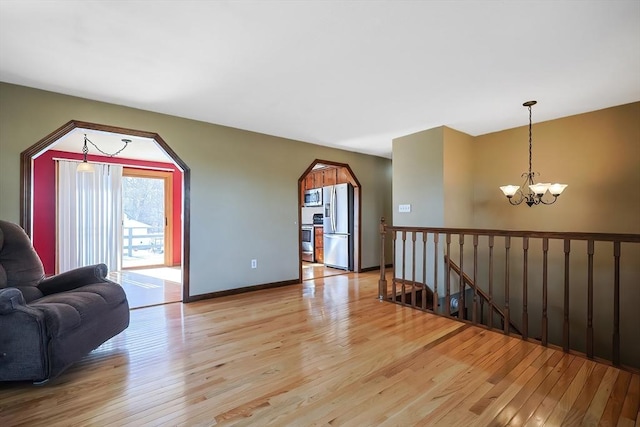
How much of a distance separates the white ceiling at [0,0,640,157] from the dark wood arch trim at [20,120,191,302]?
32 centimetres

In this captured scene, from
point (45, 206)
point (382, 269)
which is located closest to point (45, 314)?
point (382, 269)

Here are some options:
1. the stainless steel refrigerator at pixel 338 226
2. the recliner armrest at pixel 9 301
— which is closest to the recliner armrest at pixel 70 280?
the recliner armrest at pixel 9 301

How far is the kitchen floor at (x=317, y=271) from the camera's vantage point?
214 inches

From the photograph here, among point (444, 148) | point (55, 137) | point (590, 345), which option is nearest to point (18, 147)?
point (55, 137)

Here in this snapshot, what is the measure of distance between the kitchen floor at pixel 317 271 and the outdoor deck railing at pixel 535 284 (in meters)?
1.44

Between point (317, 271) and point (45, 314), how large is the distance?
4.40 m

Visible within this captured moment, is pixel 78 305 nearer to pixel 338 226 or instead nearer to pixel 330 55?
pixel 330 55

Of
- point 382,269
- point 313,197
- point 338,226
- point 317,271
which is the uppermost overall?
point 313,197

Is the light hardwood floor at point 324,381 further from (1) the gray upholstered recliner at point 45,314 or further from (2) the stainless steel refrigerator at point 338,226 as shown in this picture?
(2) the stainless steel refrigerator at point 338,226

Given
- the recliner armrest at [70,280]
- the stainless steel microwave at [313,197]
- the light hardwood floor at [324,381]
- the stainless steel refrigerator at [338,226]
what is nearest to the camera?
the light hardwood floor at [324,381]

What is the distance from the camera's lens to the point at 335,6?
1814 millimetres

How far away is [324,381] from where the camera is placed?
6.42ft

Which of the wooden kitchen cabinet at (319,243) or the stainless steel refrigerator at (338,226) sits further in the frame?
the wooden kitchen cabinet at (319,243)

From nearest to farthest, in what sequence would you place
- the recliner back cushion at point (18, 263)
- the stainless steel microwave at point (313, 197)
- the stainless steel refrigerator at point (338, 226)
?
the recliner back cushion at point (18, 263) < the stainless steel refrigerator at point (338, 226) < the stainless steel microwave at point (313, 197)
